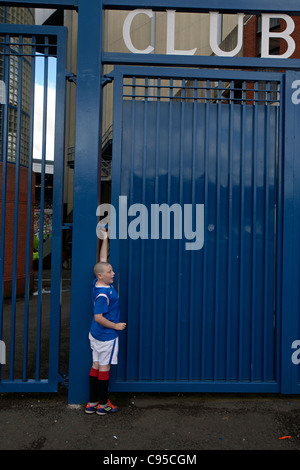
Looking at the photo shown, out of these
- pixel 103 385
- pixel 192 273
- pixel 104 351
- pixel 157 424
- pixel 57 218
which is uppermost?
pixel 57 218

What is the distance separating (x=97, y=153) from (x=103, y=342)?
1851 millimetres

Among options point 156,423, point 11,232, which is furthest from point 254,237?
point 11,232

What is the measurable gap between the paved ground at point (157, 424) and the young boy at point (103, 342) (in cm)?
13

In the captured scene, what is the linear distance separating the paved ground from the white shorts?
0.50 meters

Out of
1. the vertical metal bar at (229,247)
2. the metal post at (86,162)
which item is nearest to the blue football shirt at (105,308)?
the metal post at (86,162)

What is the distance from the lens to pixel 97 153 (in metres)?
3.54

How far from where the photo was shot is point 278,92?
12.4 ft

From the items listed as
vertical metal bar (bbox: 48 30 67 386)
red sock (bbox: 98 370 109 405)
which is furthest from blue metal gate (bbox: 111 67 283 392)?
vertical metal bar (bbox: 48 30 67 386)

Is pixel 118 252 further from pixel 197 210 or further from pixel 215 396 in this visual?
pixel 215 396

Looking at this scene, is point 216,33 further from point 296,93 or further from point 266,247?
point 266,247

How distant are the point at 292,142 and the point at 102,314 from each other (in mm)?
2621

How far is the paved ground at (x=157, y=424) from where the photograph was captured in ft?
9.16

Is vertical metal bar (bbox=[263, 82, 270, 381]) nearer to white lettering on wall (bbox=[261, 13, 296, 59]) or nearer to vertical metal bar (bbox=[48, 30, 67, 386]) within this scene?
white lettering on wall (bbox=[261, 13, 296, 59])

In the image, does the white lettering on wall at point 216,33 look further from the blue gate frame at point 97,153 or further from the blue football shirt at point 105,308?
the blue football shirt at point 105,308
